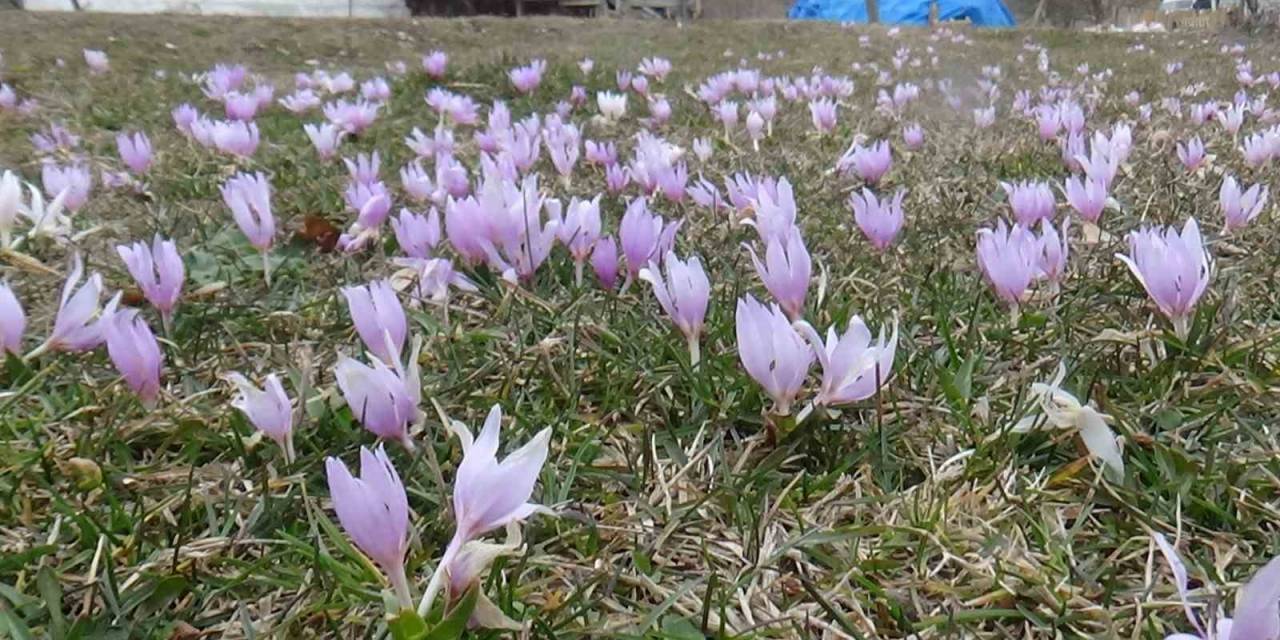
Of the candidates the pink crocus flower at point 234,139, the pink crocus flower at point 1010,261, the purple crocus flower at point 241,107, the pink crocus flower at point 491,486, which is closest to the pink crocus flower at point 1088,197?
the pink crocus flower at point 1010,261

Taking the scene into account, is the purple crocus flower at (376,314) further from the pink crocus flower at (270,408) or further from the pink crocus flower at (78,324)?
the pink crocus flower at (78,324)

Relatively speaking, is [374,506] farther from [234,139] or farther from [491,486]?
[234,139]

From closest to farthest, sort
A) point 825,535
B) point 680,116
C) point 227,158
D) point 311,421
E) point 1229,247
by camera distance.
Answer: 1. point 825,535
2. point 311,421
3. point 1229,247
4. point 227,158
5. point 680,116

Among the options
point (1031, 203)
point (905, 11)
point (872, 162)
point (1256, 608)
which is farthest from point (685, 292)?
point (905, 11)

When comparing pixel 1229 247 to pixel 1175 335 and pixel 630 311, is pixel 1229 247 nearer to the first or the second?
pixel 1175 335

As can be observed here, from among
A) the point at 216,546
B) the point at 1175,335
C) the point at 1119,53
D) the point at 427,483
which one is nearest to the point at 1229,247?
the point at 1175,335

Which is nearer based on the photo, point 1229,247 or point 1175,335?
point 1175,335

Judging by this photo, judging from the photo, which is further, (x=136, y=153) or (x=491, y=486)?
(x=136, y=153)
